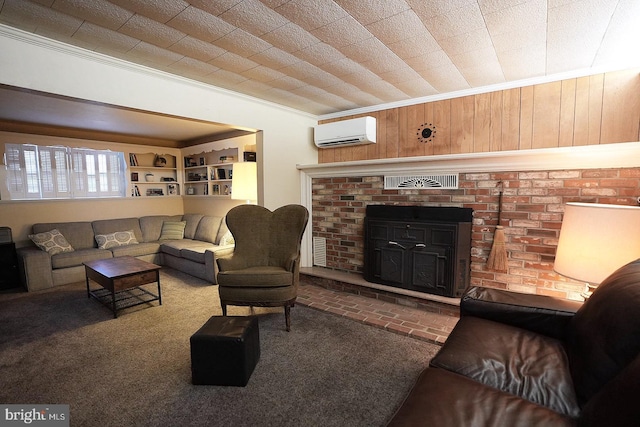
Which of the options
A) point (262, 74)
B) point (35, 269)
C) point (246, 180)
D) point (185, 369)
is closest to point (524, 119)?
point (262, 74)

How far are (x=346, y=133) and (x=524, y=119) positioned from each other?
1.78 m

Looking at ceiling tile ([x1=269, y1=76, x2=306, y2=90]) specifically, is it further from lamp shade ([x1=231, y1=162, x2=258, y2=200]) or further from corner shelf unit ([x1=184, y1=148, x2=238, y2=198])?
corner shelf unit ([x1=184, y1=148, x2=238, y2=198])

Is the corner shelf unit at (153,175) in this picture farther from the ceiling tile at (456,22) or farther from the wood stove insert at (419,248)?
the ceiling tile at (456,22)

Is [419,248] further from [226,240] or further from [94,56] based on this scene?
[94,56]

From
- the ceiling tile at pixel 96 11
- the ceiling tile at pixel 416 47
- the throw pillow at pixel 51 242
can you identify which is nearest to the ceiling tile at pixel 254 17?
the ceiling tile at pixel 96 11

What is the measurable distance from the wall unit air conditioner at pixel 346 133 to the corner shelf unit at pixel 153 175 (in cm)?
355

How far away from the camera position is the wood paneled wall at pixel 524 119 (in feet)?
7.90

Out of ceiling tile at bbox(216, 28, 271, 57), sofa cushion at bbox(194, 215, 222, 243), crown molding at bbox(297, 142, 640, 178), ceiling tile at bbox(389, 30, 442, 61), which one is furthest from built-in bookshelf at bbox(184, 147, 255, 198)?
ceiling tile at bbox(389, 30, 442, 61)

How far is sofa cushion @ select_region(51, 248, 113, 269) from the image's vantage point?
401 cm

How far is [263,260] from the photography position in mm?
3084

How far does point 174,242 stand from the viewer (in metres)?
4.98

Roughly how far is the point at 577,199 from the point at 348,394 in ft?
7.78

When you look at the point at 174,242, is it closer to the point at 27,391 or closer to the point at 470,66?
the point at 27,391

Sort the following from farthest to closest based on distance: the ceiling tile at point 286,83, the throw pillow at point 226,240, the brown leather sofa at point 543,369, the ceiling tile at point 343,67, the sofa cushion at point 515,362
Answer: the throw pillow at point 226,240
the ceiling tile at point 286,83
the ceiling tile at point 343,67
the sofa cushion at point 515,362
the brown leather sofa at point 543,369
